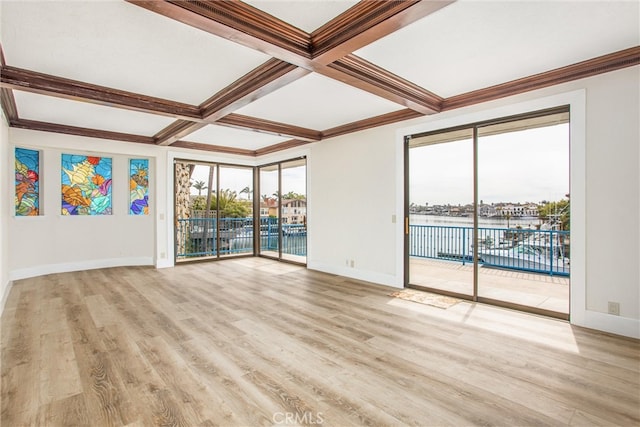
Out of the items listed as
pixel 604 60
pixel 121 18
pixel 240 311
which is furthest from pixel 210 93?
pixel 604 60

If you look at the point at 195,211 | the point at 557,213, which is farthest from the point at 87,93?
the point at 557,213

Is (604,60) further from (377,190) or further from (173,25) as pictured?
(173,25)

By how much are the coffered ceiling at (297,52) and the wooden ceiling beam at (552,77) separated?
0.04 ft

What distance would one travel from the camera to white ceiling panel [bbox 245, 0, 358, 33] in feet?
6.87

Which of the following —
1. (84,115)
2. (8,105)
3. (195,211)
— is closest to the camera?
(8,105)

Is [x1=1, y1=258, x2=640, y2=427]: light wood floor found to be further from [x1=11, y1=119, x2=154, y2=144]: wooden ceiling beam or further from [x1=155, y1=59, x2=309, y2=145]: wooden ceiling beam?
[x1=11, y1=119, x2=154, y2=144]: wooden ceiling beam

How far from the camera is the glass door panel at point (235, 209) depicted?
7.53 meters

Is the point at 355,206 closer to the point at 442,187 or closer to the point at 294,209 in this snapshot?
the point at 442,187

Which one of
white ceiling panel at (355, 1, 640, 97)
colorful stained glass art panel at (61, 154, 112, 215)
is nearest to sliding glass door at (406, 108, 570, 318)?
white ceiling panel at (355, 1, 640, 97)

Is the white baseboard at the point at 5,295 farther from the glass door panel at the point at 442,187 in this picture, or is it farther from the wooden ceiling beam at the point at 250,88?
the glass door panel at the point at 442,187

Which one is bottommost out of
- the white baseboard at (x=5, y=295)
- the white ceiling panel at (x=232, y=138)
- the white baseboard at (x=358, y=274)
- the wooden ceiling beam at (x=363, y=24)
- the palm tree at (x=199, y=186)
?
the white baseboard at (x=5, y=295)

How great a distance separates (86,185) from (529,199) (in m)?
7.83

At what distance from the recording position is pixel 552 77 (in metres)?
3.26

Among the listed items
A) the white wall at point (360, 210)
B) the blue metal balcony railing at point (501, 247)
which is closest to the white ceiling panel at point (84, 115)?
the white wall at point (360, 210)
